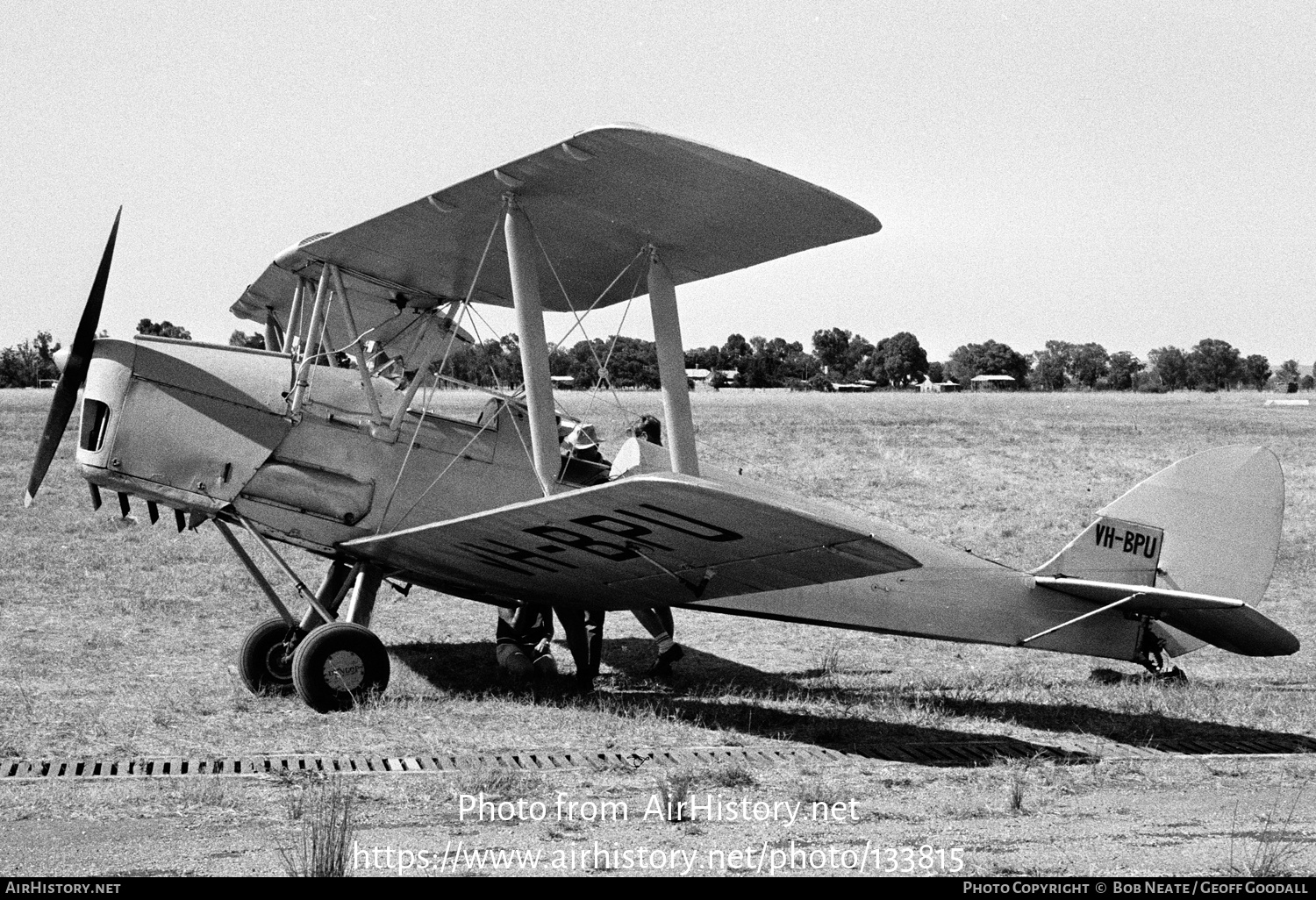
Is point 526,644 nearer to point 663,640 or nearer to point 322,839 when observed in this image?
point 663,640

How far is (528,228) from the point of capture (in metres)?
7.37

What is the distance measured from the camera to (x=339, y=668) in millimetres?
Result: 7461

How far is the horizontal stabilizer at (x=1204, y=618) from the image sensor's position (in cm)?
787

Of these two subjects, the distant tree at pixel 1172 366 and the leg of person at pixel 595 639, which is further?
the distant tree at pixel 1172 366

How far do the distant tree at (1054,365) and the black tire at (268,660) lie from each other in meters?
88.6

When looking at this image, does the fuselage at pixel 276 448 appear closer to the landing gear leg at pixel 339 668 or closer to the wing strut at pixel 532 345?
the landing gear leg at pixel 339 668

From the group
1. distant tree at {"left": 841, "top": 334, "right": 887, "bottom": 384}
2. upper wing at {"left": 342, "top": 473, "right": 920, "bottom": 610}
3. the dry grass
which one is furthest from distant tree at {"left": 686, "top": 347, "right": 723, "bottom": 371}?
the dry grass

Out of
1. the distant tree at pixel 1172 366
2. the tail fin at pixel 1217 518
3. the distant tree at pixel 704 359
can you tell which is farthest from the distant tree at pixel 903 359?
the tail fin at pixel 1217 518

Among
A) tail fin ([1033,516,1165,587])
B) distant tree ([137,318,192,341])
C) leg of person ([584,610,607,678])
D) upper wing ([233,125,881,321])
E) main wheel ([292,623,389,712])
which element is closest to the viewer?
upper wing ([233,125,881,321])

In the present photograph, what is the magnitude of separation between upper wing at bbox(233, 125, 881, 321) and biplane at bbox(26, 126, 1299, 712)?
2 cm

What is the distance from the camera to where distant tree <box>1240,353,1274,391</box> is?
313 ft

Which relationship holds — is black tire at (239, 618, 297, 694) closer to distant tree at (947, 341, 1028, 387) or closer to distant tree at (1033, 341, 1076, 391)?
distant tree at (1033, 341, 1076, 391)

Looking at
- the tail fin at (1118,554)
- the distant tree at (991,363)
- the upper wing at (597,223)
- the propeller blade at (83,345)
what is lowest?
the tail fin at (1118,554)
